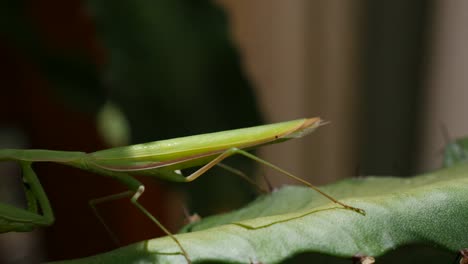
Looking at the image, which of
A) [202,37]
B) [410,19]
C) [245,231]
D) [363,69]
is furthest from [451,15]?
[245,231]

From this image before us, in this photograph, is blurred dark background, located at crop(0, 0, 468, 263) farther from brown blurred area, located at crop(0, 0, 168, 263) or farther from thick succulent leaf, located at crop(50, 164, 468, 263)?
thick succulent leaf, located at crop(50, 164, 468, 263)

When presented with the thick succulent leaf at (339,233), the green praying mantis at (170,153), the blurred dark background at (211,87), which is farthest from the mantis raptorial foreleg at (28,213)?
Answer: the blurred dark background at (211,87)

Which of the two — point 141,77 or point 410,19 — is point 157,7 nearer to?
point 141,77

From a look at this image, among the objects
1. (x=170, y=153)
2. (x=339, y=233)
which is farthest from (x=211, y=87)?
(x=339, y=233)

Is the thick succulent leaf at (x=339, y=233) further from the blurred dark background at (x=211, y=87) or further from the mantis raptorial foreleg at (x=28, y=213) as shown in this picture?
the blurred dark background at (x=211, y=87)

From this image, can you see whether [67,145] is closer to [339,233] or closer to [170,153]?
[170,153]

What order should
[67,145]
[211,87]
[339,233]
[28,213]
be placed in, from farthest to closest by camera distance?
[67,145] → [211,87] → [28,213] → [339,233]

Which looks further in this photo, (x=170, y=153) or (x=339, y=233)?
(x=170, y=153)
